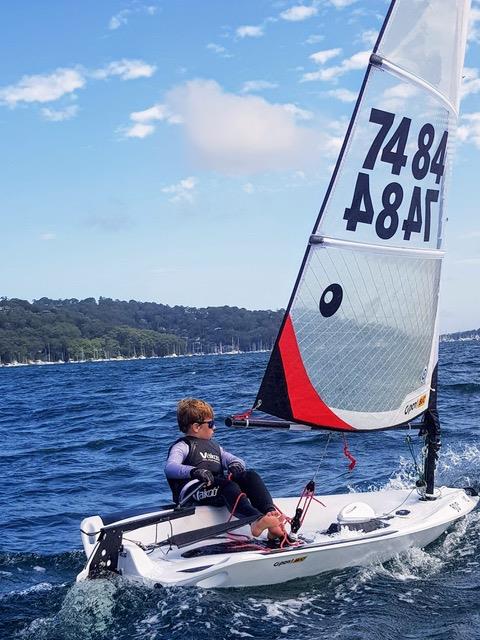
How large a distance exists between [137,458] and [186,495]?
589 centimetres

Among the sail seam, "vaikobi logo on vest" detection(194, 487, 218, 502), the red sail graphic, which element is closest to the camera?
the sail seam

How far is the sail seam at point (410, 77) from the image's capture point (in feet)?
19.8

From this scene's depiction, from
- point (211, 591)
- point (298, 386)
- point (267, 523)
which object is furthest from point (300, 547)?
point (298, 386)

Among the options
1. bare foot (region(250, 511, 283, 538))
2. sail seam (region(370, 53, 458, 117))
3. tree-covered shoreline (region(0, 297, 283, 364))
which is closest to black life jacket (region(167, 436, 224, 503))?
bare foot (region(250, 511, 283, 538))

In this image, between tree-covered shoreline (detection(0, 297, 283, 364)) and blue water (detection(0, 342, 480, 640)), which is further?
tree-covered shoreline (detection(0, 297, 283, 364))

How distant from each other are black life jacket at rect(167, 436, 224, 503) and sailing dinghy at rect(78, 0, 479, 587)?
A: 0.75 feet

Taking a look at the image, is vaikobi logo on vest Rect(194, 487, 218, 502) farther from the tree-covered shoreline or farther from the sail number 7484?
the tree-covered shoreline

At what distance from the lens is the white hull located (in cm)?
532

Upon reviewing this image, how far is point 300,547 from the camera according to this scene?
5.59 m

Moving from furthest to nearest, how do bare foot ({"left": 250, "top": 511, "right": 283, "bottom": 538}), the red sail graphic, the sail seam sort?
the red sail graphic
the sail seam
bare foot ({"left": 250, "top": 511, "right": 283, "bottom": 538})

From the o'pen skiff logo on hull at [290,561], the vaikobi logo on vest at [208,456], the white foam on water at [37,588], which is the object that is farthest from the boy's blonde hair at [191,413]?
the white foam on water at [37,588]

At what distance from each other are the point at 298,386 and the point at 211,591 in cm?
183

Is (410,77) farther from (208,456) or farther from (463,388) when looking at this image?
(463,388)

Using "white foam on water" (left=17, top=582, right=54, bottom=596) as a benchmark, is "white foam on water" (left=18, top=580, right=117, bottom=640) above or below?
above
